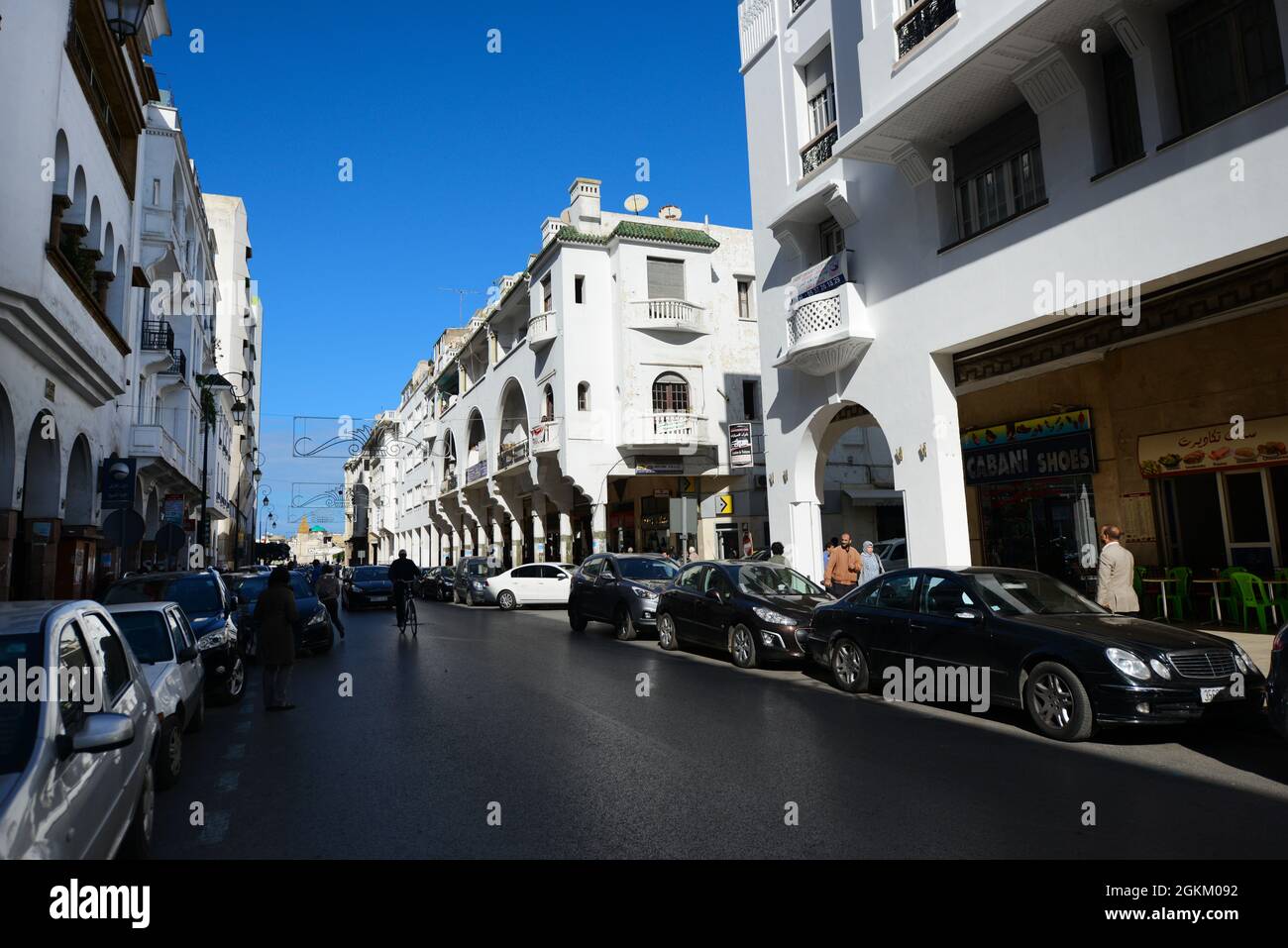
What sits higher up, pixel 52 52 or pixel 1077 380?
pixel 52 52

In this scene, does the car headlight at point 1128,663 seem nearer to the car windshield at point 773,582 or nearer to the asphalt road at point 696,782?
the asphalt road at point 696,782

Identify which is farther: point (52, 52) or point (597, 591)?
point (597, 591)

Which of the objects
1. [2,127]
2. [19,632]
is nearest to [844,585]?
[19,632]

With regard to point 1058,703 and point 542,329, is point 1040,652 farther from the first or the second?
point 542,329

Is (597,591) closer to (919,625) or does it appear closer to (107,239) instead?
(919,625)

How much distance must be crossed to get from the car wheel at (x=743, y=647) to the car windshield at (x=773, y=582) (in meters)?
0.64

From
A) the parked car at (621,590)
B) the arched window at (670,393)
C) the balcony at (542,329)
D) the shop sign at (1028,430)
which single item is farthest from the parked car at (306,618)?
the balcony at (542,329)

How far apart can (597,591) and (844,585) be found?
5.33 metres

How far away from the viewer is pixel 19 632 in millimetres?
3896

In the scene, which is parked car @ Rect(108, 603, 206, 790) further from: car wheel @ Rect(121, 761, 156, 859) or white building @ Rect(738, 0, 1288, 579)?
white building @ Rect(738, 0, 1288, 579)

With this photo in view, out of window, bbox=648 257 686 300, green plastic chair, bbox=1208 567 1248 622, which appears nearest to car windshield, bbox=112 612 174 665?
green plastic chair, bbox=1208 567 1248 622

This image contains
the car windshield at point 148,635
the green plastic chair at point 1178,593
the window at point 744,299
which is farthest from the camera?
the window at point 744,299

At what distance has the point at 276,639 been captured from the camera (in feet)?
30.9

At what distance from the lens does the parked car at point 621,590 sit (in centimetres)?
1596
